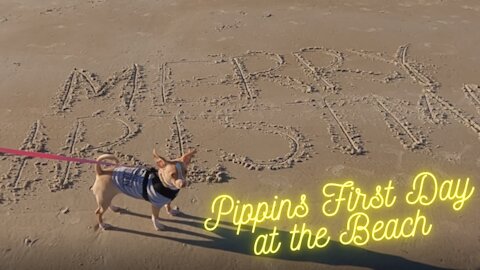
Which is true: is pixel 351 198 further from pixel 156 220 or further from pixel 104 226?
pixel 104 226

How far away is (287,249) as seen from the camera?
4.97m

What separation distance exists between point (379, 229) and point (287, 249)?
98cm

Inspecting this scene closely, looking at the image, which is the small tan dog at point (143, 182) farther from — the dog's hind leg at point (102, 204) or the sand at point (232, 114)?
the sand at point (232, 114)

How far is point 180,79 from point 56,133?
2.16 meters

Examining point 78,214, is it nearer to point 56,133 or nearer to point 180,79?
point 56,133

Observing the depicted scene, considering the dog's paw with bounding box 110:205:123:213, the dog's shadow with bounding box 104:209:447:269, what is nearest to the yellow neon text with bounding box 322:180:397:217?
the dog's shadow with bounding box 104:209:447:269

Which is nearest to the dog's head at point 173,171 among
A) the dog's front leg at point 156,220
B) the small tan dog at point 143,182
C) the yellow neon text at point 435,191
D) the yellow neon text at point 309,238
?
the small tan dog at point 143,182

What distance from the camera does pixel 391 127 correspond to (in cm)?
689

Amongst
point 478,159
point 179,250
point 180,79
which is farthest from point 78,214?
point 478,159

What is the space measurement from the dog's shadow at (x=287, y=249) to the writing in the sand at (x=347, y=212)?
1.7 inches

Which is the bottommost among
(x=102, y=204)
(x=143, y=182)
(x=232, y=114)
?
(x=232, y=114)

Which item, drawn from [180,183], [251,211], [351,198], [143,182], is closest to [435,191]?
[351,198]

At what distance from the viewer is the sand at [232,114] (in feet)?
16.5

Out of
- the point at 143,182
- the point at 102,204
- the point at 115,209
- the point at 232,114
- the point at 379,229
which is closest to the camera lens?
the point at 143,182
